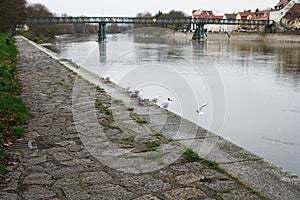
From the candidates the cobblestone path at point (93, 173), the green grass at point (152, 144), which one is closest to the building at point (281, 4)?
the cobblestone path at point (93, 173)

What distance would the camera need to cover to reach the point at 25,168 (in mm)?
4117

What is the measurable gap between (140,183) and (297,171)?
2.53 meters

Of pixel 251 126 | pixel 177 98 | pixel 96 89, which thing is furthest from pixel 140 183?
pixel 177 98

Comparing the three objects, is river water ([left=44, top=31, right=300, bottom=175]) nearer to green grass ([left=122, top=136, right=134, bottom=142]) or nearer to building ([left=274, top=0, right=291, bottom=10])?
green grass ([left=122, top=136, right=134, bottom=142])

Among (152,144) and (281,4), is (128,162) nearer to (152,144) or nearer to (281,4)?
(152,144)

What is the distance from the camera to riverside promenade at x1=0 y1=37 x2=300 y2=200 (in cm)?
354

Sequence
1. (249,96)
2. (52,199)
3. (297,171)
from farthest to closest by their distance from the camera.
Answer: (249,96) < (297,171) < (52,199)

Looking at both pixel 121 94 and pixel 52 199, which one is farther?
pixel 121 94

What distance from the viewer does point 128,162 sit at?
4.36 metres

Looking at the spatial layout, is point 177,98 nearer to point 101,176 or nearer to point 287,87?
point 287,87

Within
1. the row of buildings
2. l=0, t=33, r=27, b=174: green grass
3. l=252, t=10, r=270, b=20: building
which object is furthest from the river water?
l=252, t=10, r=270, b=20: building

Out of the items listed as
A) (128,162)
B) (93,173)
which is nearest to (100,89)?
(128,162)

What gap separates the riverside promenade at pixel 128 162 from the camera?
3543 mm

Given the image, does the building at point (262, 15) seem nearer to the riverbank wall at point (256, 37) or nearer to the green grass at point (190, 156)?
the riverbank wall at point (256, 37)
